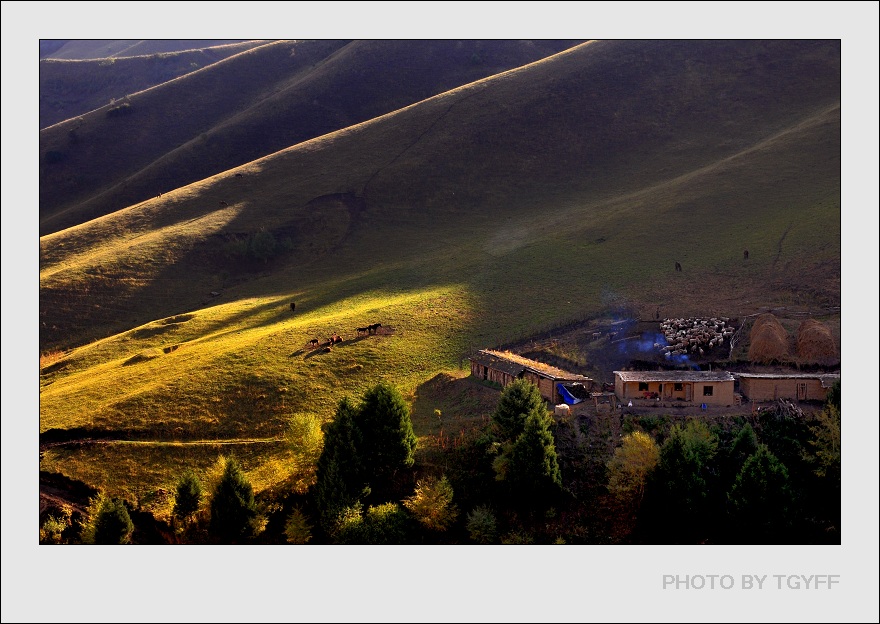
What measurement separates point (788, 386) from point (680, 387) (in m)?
6.99

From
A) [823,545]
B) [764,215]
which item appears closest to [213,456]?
[823,545]

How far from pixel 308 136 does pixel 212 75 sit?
51142 millimetres

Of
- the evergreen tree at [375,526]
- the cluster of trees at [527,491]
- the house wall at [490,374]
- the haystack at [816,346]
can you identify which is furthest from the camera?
the house wall at [490,374]

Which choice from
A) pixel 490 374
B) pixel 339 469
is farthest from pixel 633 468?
pixel 339 469

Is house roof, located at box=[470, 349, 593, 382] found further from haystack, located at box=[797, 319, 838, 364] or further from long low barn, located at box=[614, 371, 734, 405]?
haystack, located at box=[797, 319, 838, 364]

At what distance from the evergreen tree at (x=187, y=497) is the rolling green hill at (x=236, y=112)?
96.2 metres

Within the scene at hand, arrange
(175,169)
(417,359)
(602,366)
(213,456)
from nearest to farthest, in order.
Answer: (213,456)
(602,366)
(417,359)
(175,169)

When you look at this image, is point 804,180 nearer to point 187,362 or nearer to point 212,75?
point 187,362

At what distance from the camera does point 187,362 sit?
61031 mm

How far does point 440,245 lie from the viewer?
9319cm

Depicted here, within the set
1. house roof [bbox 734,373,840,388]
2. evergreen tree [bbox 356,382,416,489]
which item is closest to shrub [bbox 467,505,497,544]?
evergreen tree [bbox 356,382,416,489]

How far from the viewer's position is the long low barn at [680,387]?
155 feet

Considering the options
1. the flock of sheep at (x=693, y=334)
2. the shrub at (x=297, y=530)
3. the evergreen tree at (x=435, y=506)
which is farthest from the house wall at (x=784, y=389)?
the shrub at (x=297, y=530)

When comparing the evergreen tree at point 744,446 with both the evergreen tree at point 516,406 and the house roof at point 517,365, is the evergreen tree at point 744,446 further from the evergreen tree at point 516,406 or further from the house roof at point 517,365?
the evergreen tree at point 516,406
